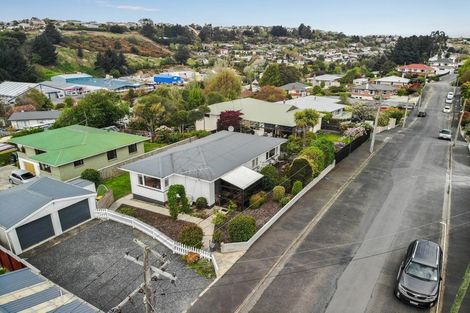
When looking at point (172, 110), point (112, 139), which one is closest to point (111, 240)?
point (112, 139)

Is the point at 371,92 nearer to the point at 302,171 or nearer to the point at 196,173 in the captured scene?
the point at 302,171

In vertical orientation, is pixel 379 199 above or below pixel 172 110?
below

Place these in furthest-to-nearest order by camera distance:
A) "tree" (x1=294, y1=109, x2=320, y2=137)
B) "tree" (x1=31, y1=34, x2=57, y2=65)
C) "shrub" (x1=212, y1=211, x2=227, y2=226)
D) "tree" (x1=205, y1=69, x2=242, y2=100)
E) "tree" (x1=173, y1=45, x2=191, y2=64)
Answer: "tree" (x1=173, y1=45, x2=191, y2=64) < "tree" (x1=31, y1=34, x2=57, y2=65) < "tree" (x1=205, y1=69, x2=242, y2=100) < "tree" (x1=294, y1=109, x2=320, y2=137) < "shrub" (x1=212, y1=211, x2=227, y2=226)

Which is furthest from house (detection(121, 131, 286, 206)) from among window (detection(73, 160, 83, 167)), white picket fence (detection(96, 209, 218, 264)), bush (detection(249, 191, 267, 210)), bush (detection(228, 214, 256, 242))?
window (detection(73, 160, 83, 167))

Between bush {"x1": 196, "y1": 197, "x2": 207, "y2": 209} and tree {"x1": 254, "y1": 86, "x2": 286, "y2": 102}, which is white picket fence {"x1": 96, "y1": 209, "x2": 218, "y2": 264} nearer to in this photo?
bush {"x1": 196, "y1": 197, "x2": 207, "y2": 209}

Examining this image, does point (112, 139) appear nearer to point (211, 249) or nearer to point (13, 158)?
point (13, 158)

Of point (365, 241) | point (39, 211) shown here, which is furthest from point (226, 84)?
point (365, 241)
